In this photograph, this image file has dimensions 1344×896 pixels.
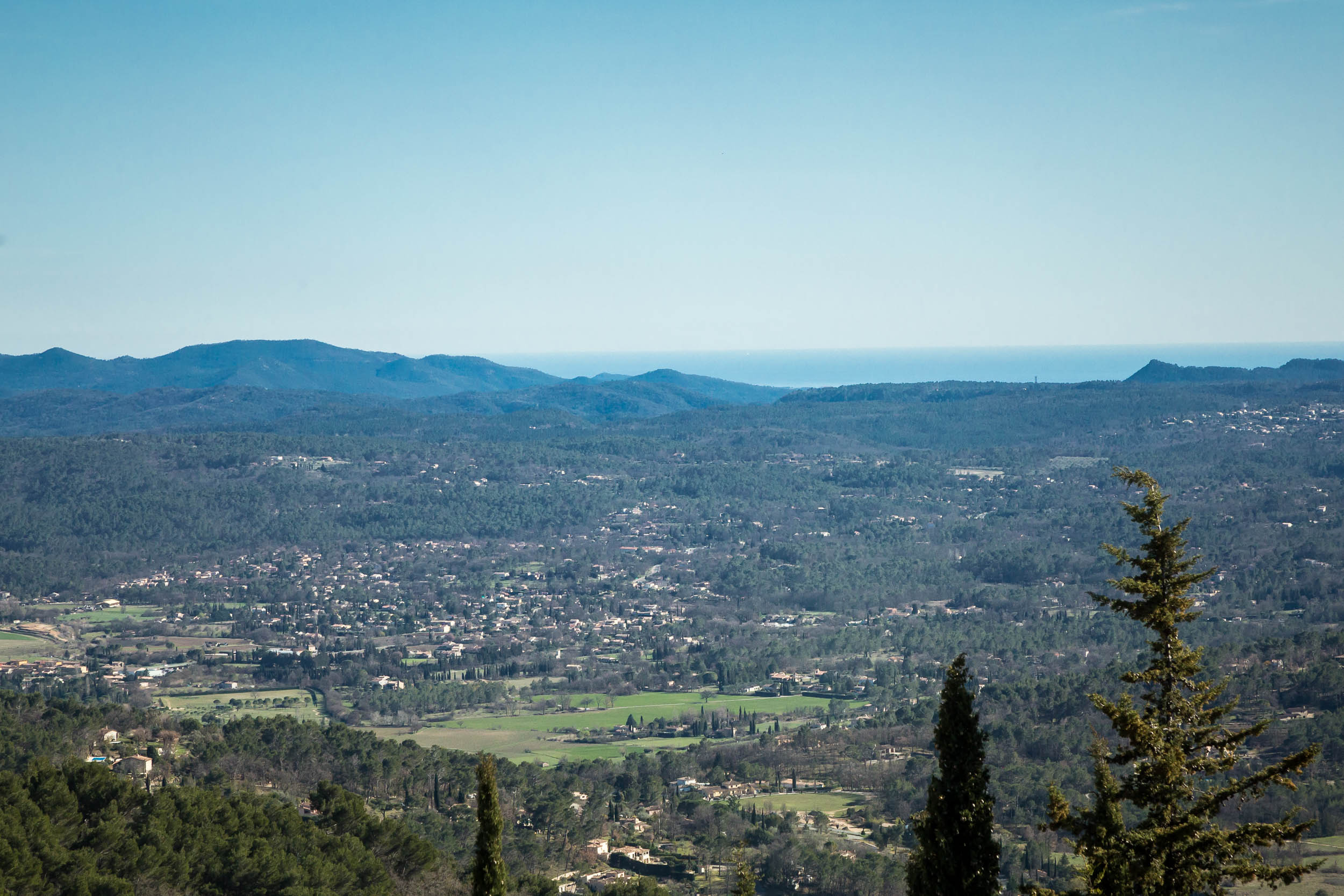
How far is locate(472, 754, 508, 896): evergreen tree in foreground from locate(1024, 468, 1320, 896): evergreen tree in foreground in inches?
278

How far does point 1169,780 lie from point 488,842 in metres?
8.37

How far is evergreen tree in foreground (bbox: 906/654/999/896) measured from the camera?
11188 millimetres

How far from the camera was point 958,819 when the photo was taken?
11.2m

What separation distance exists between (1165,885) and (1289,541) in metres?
87.6

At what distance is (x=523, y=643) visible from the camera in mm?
79438

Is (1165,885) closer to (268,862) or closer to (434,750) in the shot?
(268,862)

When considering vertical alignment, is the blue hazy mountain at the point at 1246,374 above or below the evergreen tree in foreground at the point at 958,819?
above

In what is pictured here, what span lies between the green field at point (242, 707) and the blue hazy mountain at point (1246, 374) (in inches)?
4829

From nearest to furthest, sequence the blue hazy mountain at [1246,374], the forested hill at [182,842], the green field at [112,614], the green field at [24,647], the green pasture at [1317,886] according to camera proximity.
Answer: the forested hill at [182,842] < the green pasture at [1317,886] < the green field at [24,647] < the green field at [112,614] < the blue hazy mountain at [1246,374]

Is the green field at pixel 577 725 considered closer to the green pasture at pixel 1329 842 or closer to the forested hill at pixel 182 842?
the forested hill at pixel 182 842

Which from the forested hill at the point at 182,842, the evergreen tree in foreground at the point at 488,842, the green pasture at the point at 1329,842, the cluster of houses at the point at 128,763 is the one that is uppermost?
the evergreen tree in foreground at the point at 488,842

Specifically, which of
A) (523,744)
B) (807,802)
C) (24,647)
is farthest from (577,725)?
(24,647)

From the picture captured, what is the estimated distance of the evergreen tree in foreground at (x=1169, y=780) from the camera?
10.8 meters

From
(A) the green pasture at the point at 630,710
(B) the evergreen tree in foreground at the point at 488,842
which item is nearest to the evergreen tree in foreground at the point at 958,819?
(B) the evergreen tree in foreground at the point at 488,842
